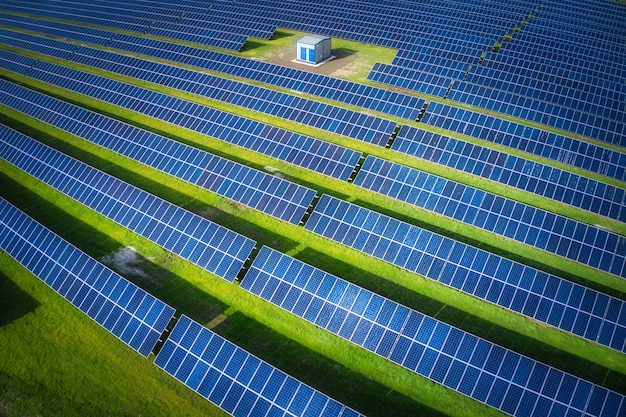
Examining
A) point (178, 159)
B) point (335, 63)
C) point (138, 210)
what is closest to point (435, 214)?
point (178, 159)

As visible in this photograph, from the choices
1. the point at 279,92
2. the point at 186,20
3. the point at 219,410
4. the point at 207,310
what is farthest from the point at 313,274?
the point at 186,20

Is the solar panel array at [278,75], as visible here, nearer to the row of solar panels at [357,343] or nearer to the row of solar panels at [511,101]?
the row of solar panels at [511,101]

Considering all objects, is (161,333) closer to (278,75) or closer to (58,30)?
(278,75)

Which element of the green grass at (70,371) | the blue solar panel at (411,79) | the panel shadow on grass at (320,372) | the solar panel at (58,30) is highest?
the blue solar panel at (411,79)

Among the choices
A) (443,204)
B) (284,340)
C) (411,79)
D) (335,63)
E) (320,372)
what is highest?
(335,63)

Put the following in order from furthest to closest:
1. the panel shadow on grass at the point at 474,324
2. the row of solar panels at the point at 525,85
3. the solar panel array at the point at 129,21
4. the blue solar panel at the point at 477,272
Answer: the solar panel array at the point at 129,21
the row of solar panels at the point at 525,85
the blue solar panel at the point at 477,272
the panel shadow on grass at the point at 474,324

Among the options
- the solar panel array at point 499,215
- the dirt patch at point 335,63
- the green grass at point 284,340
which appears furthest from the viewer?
the dirt patch at point 335,63

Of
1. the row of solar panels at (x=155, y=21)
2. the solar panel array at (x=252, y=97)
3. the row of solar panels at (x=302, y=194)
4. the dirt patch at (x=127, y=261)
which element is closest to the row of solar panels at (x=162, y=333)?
the dirt patch at (x=127, y=261)
